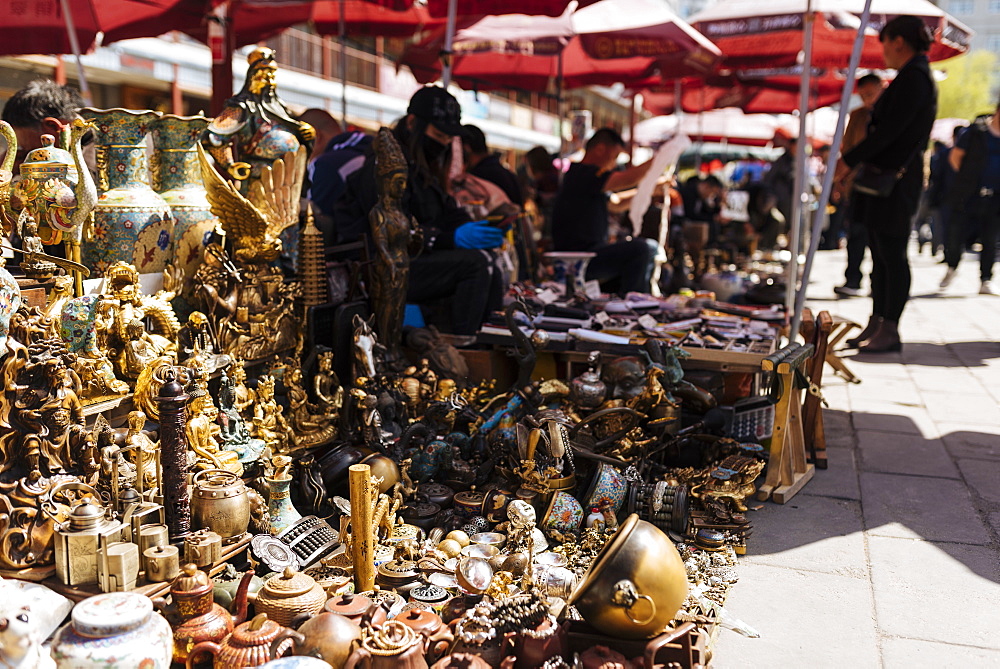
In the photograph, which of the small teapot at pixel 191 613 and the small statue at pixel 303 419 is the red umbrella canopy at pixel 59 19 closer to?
the small statue at pixel 303 419

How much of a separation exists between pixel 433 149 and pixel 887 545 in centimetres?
317

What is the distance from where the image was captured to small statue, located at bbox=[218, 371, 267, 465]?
3.05 metres

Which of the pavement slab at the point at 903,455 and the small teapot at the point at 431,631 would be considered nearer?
the small teapot at the point at 431,631

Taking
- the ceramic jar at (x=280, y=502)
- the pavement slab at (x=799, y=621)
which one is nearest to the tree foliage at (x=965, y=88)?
the pavement slab at (x=799, y=621)

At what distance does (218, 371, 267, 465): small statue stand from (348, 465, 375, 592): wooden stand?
675 mm

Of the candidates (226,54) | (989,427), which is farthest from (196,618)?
(226,54)

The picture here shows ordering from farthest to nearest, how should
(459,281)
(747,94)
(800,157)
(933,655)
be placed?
(747,94) → (800,157) → (459,281) → (933,655)

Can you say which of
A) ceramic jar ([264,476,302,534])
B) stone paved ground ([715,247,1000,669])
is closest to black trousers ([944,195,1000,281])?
stone paved ground ([715,247,1000,669])

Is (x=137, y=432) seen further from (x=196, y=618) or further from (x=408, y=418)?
(x=408, y=418)

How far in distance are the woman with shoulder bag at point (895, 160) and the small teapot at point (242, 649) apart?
5.31 meters

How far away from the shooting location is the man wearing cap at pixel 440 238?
4.67m

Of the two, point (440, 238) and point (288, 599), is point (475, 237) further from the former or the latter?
point (288, 599)

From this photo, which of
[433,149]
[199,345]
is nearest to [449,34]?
[433,149]

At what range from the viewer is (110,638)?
1877 millimetres
